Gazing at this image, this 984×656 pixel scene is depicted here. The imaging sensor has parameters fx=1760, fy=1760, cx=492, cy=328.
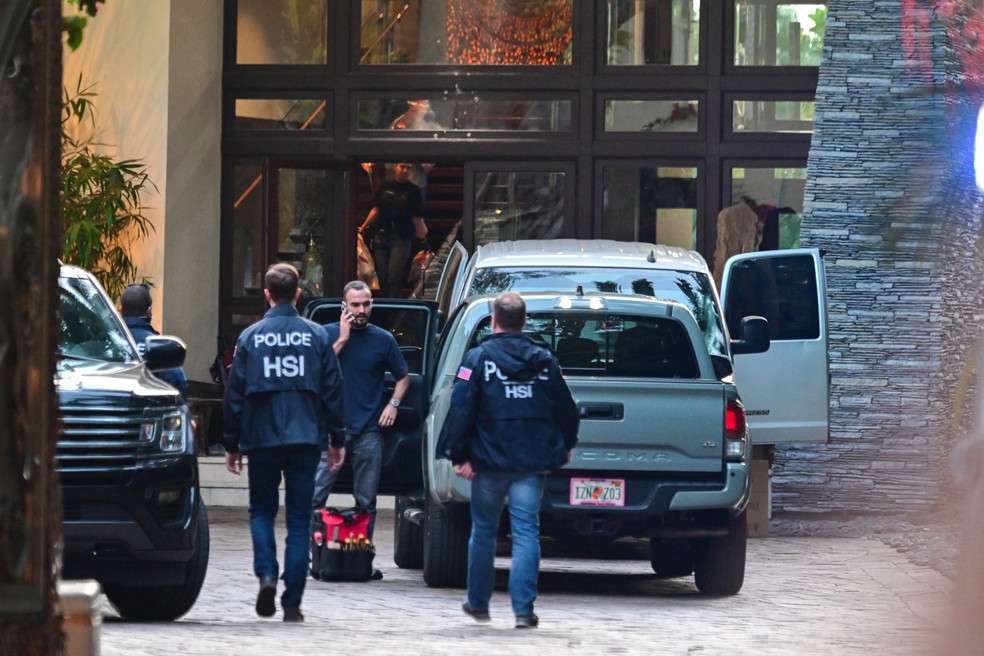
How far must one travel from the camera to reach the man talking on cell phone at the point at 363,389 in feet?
38.6

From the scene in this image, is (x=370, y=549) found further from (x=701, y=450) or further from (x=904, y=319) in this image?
(x=904, y=319)

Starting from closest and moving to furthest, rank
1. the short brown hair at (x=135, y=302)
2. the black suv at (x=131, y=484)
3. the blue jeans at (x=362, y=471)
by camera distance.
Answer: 1. the black suv at (x=131, y=484)
2. the blue jeans at (x=362, y=471)
3. the short brown hair at (x=135, y=302)

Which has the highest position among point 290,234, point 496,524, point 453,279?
point 290,234

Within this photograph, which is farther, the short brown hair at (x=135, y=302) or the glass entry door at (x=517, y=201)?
the glass entry door at (x=517, y=201)

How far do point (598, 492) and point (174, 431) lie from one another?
2697mm

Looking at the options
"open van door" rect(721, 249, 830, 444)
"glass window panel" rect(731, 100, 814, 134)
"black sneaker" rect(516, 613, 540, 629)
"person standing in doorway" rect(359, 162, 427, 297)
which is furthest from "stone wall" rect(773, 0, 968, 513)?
"black sneaker" rect(516, 613, 540, 629)

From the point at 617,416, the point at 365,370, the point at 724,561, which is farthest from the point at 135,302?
the point at 724,561

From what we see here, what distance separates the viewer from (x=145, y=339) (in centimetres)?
1177

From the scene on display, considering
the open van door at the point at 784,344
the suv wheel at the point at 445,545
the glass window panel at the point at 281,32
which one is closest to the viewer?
the suv wheel at the point at 445,545

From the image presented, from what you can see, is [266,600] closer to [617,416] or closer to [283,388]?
[283,388]

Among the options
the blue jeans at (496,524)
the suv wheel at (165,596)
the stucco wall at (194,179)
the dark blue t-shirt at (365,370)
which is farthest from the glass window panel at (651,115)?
the suv wheel at (165,596)

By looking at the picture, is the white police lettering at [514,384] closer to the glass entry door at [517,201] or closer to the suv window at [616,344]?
the suv window at [616,344]

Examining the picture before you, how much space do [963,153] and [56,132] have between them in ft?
8.18

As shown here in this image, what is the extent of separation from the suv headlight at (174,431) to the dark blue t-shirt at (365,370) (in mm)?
2726
